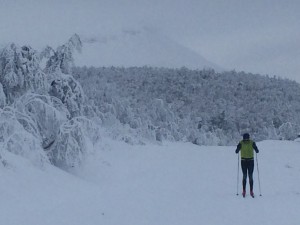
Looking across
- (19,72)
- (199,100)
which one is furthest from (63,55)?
(199,100)

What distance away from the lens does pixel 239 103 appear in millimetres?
63438

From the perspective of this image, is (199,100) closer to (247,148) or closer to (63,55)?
(63,55)

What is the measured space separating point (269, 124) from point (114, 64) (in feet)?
101

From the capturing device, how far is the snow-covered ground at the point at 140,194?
30.4 feet

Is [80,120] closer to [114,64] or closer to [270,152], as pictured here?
[270,152]

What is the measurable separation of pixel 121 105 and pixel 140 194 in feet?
95.9

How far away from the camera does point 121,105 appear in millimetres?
41562

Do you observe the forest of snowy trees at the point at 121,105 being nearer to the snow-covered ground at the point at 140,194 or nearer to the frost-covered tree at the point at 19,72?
the frost-covered tree at the point at 19,72

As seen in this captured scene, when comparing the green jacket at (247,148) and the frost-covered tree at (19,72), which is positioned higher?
the frost-covered tree at (19,72)

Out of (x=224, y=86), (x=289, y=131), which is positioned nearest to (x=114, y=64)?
(x=224, y=86)

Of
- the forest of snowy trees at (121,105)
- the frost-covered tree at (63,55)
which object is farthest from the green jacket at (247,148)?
the frost-covered tree at (63,55)

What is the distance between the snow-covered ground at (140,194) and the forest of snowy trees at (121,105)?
1134mm

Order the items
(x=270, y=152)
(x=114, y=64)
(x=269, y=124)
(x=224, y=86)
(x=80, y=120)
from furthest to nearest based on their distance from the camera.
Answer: (x=114, y=64), (x=224, y=86), (x=269, y=124), (x=270, y=152), (x=80, y=120)

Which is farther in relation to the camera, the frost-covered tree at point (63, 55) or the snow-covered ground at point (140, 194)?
the frost-covered tree at point (63, 55)
